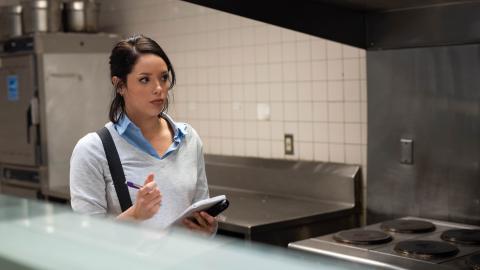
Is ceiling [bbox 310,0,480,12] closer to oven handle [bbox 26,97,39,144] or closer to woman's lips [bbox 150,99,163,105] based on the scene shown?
woman's lips [bbox 150,99,163,105]

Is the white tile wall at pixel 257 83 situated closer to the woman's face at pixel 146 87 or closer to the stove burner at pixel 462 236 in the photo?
the stove burner at pixel 462 236

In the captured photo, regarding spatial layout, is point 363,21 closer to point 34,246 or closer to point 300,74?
point 300,74

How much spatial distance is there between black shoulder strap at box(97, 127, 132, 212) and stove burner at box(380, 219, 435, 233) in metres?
1.26

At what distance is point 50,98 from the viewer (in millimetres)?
4293

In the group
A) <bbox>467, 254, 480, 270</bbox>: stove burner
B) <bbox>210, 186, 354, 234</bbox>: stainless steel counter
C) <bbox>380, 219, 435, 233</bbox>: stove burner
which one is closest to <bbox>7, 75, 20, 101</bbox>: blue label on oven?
<bbox>210, 186, 354, 234</bbox>: stainless steel counter

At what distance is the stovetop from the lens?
2.06 meters

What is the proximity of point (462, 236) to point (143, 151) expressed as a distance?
127 centimetres

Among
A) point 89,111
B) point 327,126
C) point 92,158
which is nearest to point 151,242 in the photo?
point 92,158

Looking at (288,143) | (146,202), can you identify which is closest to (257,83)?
(288,143)

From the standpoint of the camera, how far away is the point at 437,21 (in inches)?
105

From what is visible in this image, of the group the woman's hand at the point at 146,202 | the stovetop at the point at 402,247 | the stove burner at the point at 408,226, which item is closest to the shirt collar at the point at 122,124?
the woman's hand at the point at 146,202

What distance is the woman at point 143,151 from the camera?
1.65m

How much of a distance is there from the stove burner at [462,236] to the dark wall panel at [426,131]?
24 cm

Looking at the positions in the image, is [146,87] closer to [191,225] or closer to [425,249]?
[191,225]
